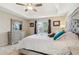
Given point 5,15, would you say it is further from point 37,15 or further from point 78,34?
point 78,34

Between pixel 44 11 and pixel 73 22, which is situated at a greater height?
pixel 44 11

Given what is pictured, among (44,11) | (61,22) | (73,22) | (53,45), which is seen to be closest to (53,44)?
(53,45)

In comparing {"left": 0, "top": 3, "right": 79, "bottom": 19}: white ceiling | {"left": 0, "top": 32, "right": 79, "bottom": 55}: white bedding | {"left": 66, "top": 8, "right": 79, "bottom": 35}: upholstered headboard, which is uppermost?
{"left": 0, "top": 3, "right": 79, "bottom": 19}: white ceiling

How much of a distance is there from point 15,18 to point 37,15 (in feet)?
1.58

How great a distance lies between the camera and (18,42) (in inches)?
91.0

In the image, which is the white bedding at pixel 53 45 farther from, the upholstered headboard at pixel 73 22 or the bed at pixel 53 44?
the upholstered headboard at pixel 73 22

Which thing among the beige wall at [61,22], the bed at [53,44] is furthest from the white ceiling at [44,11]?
the bed at [53,44]

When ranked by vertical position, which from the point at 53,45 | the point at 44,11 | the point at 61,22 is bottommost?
the point at 53,45

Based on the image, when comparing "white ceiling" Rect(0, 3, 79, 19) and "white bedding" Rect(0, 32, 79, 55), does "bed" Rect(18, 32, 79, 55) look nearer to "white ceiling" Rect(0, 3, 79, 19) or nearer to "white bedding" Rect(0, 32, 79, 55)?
"white bedding" Rect(0, 32, 79, 55)

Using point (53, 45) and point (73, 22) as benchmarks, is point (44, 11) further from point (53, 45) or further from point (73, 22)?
point (53, 45)

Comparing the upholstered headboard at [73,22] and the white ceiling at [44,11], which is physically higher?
the white ceiling at [44,11]

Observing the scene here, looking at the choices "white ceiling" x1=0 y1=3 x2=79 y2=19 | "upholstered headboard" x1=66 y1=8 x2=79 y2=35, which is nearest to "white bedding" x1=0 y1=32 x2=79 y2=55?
"upholstered headboard" x1=66 y1=8 x2=79 y2=35

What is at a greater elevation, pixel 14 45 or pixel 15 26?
pixel 15 26
